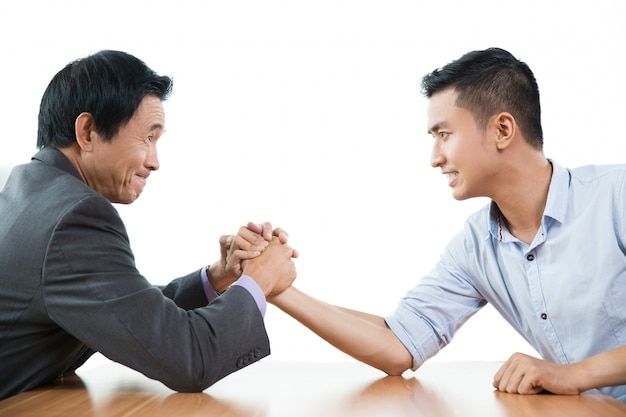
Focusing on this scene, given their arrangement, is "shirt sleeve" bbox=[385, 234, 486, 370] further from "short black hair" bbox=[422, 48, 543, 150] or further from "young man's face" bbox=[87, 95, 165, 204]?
"young man's face" bbox=[87, 95, 165, 204]

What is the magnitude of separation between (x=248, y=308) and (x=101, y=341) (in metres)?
0.30

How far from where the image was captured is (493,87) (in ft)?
6.80

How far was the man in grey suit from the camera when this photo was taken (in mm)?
1424

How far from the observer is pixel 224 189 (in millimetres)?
4461

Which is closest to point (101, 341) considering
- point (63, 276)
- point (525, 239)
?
point (63, 276)

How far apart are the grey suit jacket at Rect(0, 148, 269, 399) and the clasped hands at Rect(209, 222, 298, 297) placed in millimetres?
209

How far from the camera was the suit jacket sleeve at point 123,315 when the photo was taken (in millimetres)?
1411

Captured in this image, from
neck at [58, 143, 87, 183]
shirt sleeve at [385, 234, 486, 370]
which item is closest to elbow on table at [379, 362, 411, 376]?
shirt sleeve at [385, 234, 486, 370]

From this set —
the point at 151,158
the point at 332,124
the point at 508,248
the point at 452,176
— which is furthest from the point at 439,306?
the point at 332,124

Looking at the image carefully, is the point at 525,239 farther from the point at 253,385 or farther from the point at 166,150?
the point at 166,150

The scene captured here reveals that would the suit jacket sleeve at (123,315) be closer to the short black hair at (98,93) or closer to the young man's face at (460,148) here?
the short black hair at (98,93)

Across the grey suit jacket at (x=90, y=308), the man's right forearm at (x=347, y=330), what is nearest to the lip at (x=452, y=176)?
the man's right forearm at (x=347, y=330)

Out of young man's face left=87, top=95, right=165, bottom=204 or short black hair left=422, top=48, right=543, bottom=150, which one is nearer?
young man's face left=87, top=95, right=165, bottom=204

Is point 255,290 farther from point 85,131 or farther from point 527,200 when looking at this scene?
point 527,200
